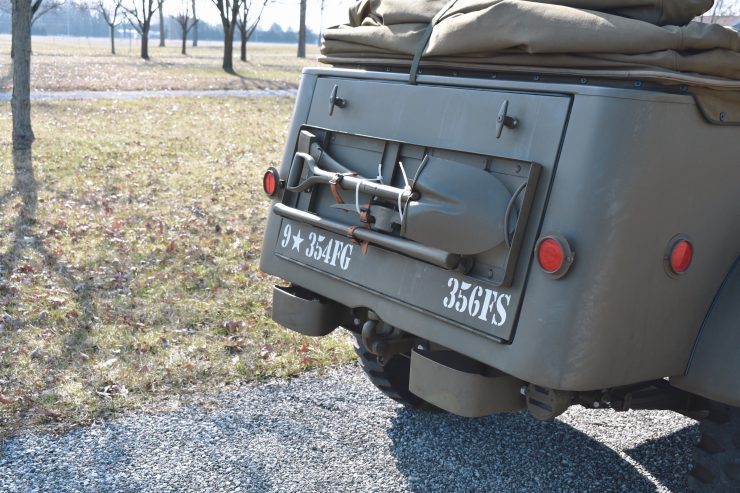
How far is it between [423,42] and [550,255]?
1.15 metres

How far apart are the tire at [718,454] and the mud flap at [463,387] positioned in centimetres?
71

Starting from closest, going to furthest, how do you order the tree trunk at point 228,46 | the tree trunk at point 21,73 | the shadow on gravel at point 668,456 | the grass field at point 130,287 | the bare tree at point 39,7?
the shadow on gravel at point 668,456 < the grass field at point 130,287 < the tree trunk at point 21,73 < the bare tree at point 39,7 < the tree trunk at point 228,46

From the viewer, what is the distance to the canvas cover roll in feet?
9.39

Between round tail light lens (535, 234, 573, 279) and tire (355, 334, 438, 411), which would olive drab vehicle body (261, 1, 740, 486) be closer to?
round tail light lens (535, 234, 573, 279)

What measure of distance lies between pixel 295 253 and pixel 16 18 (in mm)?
9393

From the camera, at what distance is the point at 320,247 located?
3.81 metres

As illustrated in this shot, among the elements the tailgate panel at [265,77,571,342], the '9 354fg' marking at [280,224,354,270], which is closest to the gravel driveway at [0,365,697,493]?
the tailgate panel at [265,77,571,342]

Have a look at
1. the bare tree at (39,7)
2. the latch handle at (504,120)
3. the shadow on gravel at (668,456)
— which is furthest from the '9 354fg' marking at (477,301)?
the bare tree at (39,7)

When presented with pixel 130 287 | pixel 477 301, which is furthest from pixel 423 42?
pixel 130 287

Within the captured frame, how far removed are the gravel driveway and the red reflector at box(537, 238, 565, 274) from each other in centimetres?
130

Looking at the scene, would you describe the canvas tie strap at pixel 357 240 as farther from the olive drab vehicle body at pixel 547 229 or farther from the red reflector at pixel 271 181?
the red reflector at pixel 271 181

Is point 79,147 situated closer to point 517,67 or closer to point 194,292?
point 194,292

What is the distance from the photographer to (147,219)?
26.9ft

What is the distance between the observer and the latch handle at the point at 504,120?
9.91ft
